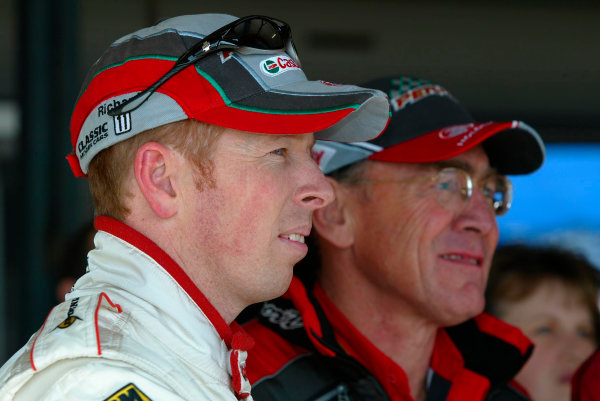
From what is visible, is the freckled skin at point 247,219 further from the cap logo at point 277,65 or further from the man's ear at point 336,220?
the man's ear at point 336,220

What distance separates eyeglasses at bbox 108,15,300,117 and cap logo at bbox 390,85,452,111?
0.70 metres

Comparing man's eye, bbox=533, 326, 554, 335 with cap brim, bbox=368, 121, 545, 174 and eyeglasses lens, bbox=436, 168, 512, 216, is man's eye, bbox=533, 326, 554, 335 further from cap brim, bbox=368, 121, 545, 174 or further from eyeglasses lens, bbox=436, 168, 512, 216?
eyeglasses lens, bbox=436, 168, 512, 216

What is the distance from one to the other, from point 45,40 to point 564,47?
3.37 m

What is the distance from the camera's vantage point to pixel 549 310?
104 inches

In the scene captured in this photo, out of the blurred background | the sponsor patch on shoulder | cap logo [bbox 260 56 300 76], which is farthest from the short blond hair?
the blurred background

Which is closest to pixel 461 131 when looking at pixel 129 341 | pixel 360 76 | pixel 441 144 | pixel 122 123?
pixel 441 144

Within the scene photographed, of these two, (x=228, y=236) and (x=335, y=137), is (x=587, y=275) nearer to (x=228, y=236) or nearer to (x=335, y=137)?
(x=335, y=137)

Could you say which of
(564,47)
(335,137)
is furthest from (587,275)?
(564,47)

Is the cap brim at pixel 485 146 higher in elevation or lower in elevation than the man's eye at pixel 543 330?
higher

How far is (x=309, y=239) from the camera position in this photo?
2158 mm

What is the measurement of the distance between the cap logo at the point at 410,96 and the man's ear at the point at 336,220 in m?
0.26

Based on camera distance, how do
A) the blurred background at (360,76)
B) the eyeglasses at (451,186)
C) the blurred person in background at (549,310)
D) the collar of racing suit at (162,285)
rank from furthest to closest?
the blurred background at (360,76)
the blurred person in background at (549,310)
the eyeglasses at (451,186)
the collar of racing suit at (162,285)

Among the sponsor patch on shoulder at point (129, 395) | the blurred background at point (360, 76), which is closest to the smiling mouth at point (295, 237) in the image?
the sponsor patch on shoulder at point (129, 395)

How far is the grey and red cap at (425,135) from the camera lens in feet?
6.42
